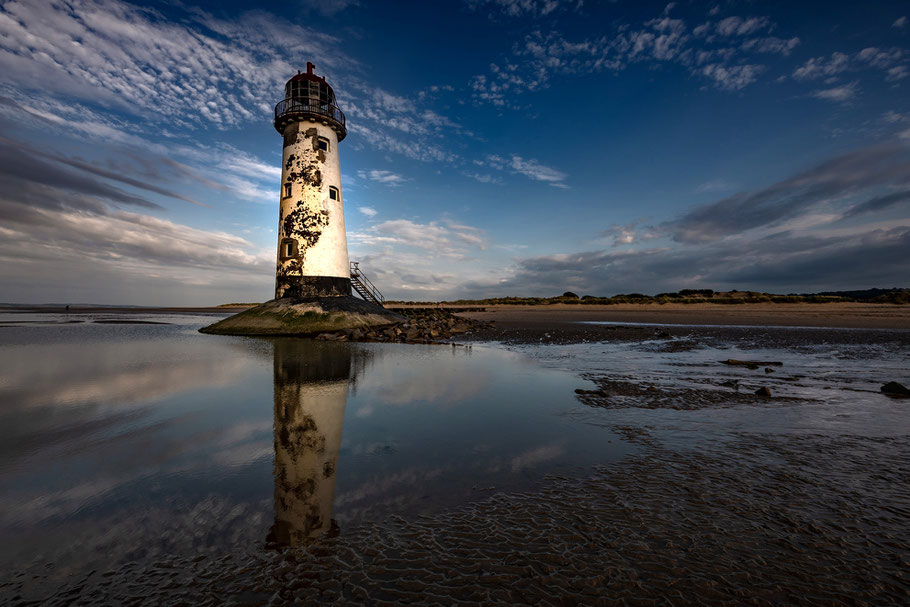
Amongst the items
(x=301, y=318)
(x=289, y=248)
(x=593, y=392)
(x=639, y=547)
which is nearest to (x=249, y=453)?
(x=639, y=547)

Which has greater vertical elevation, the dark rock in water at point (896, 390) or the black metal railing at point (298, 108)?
the black metal railing at point (298, 108)

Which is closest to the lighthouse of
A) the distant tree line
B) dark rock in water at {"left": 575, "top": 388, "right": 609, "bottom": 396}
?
dark rock in water at {"left": 575, "top": 388, "right": 609, "bottom": 396}

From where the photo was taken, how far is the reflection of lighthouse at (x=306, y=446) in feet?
11.3

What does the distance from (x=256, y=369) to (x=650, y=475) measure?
1102 cm

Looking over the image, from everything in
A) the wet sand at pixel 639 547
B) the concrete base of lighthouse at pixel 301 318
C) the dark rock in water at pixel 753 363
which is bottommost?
the wet sand at pixel 639 547

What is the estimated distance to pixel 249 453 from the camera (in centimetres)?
505

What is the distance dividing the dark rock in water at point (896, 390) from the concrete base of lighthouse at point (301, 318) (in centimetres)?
2229

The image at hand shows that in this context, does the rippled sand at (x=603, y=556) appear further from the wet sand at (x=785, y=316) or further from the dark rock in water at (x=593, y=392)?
the wet sand at (x=785, y=316)

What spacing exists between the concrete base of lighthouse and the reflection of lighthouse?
12.1 meters

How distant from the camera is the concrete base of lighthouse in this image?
22962 millimetres

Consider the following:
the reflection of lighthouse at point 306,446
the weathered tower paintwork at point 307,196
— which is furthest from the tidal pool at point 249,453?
the weathered tower paintwork at point 307,196

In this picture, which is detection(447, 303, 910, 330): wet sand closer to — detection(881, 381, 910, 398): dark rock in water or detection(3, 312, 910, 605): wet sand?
detection(881, 381, 910, 398): dark rock in water

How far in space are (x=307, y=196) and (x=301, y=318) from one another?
8.41m

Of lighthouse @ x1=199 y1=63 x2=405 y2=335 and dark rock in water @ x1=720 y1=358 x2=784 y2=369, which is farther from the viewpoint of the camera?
lighthouse @ x1=199 y1=63 x2=405 y2=335
